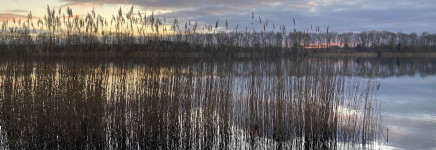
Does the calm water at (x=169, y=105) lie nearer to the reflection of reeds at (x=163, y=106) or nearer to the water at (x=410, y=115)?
the reflection of reeds at (x=163, y=106)

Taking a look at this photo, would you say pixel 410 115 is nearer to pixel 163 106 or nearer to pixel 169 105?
pixel 169 105

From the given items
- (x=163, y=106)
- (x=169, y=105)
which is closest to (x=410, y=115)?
(x=169, y=105)

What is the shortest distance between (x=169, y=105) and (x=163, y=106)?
4.2 inches

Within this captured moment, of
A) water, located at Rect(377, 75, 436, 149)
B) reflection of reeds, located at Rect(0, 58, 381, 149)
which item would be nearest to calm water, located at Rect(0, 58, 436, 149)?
reflection of reeds, located at Rect(0, 58, 381, 149)

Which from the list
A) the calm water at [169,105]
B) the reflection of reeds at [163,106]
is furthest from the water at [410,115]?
the reflection of reeds at [163,106]

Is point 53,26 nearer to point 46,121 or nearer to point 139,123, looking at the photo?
point 46,121

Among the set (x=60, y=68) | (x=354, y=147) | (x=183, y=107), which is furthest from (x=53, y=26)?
(x=354, y=147)

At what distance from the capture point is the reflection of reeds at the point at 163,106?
527 cm

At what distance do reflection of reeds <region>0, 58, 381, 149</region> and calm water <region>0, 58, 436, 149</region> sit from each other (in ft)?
0.05

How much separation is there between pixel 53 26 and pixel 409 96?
50.5 ft

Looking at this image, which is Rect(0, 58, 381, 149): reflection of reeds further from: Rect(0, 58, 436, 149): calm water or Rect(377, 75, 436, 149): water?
Rect(377, 75, 436, 149): water

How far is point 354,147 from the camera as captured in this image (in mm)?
6059

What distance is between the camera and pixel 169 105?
5.45 meters

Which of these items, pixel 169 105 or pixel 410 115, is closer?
pixel 169 105
